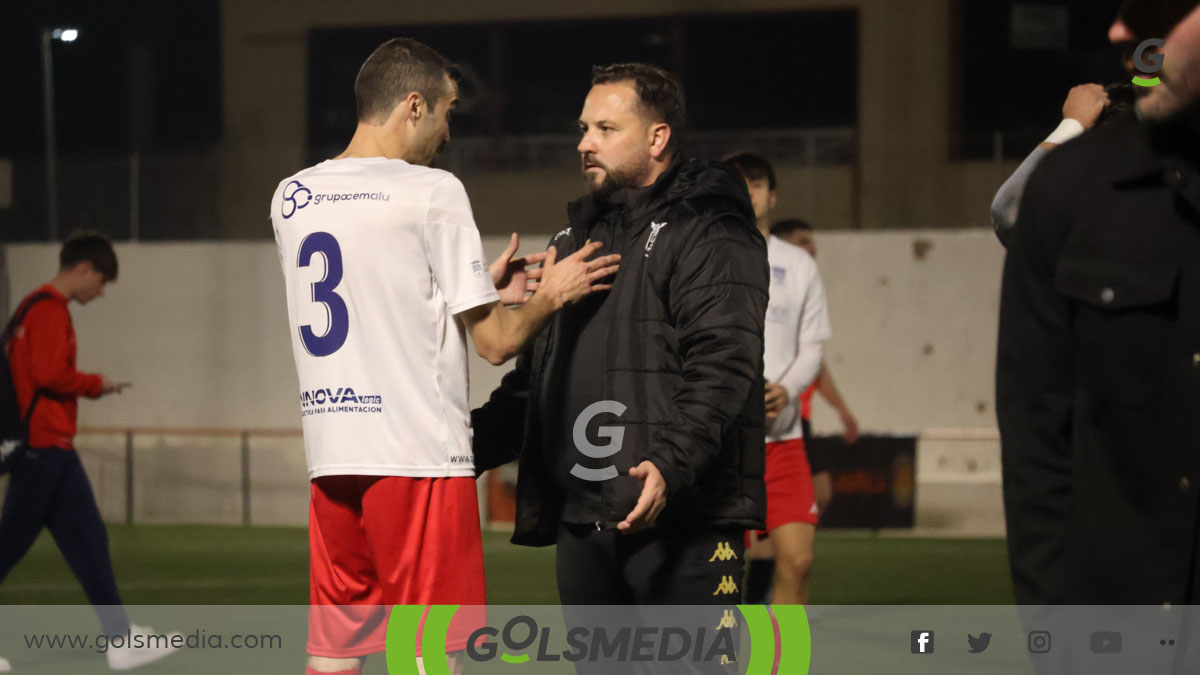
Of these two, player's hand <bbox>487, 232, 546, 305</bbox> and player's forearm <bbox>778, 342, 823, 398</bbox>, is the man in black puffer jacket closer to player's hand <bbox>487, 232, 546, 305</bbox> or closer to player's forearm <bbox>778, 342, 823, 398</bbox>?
player's hand <bbox>487, 232, 546, 305</bbox>

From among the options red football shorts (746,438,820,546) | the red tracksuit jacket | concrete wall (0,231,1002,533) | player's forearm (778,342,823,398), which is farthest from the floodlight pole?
red football shorts (746,438,820,546)

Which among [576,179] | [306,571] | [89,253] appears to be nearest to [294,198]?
[89,253]

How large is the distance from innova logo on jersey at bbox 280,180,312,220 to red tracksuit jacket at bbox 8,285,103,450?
10.6ft

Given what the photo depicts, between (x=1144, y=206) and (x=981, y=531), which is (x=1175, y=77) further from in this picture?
(x=981, y=531)

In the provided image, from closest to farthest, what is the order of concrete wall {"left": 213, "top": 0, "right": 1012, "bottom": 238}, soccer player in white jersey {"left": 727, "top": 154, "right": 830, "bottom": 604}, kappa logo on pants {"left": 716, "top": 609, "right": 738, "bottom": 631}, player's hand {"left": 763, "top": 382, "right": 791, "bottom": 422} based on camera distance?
kappa logo on pants {"left": 716, "top": 609, "right": 738, "bottom": 631} → player's hand {"left": 763, "top": 382, "right": 791, "bottom": 422} → soccer player in white jersey {"left": 727, "top": 154, "right": 830, "bottom": 604} → concrete wall {"left": 213, "top": 0, "right": 1012, "bottom": 238}

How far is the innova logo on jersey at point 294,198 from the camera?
3.34m

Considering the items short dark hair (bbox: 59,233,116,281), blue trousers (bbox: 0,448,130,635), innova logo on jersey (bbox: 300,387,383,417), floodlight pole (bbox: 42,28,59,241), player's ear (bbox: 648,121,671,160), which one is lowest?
blue trousers (bbox: 0,448,130,635)

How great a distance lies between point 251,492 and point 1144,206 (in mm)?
14177

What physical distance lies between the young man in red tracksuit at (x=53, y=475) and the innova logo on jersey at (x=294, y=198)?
129 inches

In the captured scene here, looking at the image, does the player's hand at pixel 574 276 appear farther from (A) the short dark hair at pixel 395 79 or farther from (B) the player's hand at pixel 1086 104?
(B) the player's hand at pixel 1086 104

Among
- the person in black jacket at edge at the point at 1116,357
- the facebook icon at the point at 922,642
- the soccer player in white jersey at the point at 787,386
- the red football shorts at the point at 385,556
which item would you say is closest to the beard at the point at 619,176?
the red football shorts at the point at 385,556

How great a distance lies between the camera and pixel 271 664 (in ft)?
20.2

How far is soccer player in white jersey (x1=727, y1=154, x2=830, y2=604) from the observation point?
5820mm

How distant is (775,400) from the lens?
5684mm
